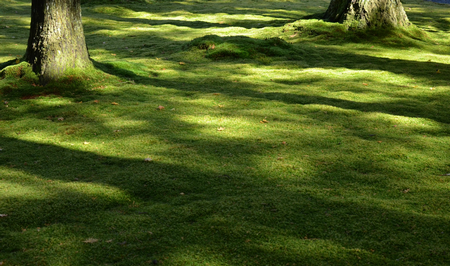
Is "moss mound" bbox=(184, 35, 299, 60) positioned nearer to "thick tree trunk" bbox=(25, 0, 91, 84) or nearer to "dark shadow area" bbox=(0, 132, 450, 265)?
"thick tree trunk" bbox=(25, 0, 91, 84)

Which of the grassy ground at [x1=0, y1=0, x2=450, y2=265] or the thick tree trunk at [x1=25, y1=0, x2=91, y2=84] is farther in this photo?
the thick tree trunk at [x1=25, y1=0, x2=91, y2=84]

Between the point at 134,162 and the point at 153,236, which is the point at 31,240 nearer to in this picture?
the point at 153,236

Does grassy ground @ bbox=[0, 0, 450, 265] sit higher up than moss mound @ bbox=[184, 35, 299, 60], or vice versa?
moss mound @ bbox=[184, 35, 299, 60]

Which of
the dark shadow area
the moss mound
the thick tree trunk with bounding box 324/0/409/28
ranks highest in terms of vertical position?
the thick tree trunk with bounding box 324/0/409/28

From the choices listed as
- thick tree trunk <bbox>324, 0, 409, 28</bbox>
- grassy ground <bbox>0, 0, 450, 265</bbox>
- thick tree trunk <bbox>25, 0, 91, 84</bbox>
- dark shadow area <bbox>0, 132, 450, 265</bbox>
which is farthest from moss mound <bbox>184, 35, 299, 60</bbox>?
dark shadow area <bbox>0, 132, 450, 265</bbox>

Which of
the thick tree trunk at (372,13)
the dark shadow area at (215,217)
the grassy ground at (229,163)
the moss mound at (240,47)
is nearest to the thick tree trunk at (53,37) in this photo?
the grassy ground at (229,163)

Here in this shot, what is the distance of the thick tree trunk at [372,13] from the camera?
44.8 ft

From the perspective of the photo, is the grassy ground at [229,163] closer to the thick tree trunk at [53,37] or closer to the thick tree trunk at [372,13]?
the thick tree trunk at [53,37]

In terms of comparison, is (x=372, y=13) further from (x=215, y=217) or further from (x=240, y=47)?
(x=215, y=217)

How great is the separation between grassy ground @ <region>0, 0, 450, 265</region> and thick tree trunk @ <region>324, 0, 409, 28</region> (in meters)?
2.91

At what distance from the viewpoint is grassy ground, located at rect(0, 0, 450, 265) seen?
3.18 metres

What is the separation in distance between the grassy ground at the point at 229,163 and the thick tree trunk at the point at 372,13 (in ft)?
9.55

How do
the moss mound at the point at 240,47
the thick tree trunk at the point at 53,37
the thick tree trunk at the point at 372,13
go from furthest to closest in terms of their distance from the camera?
1. the thick tree trunk at the point at 372,13
2. the moss mound at the point at 240,47
3. the thick tree trunk at the point at 53,37

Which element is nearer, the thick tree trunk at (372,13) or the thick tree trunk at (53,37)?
the thick tree trunk at (53,37)
